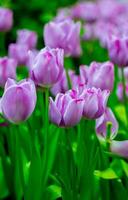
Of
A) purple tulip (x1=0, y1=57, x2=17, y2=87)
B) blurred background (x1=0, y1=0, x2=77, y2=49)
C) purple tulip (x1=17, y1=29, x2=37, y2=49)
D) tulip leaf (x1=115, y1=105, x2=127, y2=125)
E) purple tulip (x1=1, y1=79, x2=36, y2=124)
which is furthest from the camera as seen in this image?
blurred background (x1=0, y1=0, x2=77, y2=49)

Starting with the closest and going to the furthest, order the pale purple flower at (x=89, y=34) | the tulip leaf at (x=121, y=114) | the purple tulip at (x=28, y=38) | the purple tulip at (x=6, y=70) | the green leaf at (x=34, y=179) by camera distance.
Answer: the green leaf at (x=34, y=179) → the purple tulip at (x=6, y=70) → the tulip leaf at (x=121, y=114) → the purple tulip at (x=28, y=38) → the pale purple flower at (x=89, y=34)

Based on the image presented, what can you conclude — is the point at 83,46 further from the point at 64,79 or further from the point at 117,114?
the point at 64,79

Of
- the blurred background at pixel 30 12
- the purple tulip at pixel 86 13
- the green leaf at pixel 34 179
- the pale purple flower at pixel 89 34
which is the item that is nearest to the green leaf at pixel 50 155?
the green leaf at pixel 34 179

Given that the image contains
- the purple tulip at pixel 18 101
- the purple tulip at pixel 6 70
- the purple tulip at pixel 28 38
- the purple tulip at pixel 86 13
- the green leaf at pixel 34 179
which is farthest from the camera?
the purple tulip at pixel 86 13

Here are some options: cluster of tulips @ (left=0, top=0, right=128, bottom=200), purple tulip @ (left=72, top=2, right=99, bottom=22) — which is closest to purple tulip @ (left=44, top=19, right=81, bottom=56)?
cluster of tulips @ (left=0, top=0, right=128, bottom=200)

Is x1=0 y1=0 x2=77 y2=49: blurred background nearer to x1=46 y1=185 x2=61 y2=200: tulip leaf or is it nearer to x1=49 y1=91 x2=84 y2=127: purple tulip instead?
x1=46 y1=185 x2=61 y2=200: tulip leaf

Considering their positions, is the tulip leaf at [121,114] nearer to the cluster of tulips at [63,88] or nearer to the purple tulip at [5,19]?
the cluster of tulips at [63,88]
